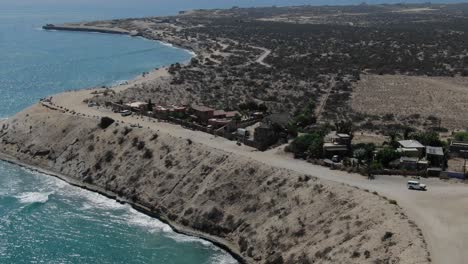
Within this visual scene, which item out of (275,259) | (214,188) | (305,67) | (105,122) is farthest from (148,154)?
(305,67)

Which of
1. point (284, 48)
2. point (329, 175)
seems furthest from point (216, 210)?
point (284, 48)

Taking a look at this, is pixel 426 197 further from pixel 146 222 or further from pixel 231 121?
pixel 231 121

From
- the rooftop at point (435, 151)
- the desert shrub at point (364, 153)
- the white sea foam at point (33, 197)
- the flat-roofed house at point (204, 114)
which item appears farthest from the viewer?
the flat-roofed house at point (204, 114)

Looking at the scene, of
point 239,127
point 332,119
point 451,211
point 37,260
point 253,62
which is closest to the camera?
point 451,211

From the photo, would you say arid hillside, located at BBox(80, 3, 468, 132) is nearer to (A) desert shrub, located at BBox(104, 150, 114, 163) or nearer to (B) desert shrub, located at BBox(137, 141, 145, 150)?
(B) desert shrub, located at BBox(137, 141, 145, 150)

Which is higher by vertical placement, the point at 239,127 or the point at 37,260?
the point at 239,127

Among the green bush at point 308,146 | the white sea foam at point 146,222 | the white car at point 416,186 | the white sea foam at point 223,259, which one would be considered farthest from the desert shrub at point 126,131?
the white car at point 416,186

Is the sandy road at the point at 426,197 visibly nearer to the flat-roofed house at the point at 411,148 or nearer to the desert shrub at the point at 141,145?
the desert shrub at the point at 141,145

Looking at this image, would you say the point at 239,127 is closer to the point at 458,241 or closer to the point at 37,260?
the point at 37,260
